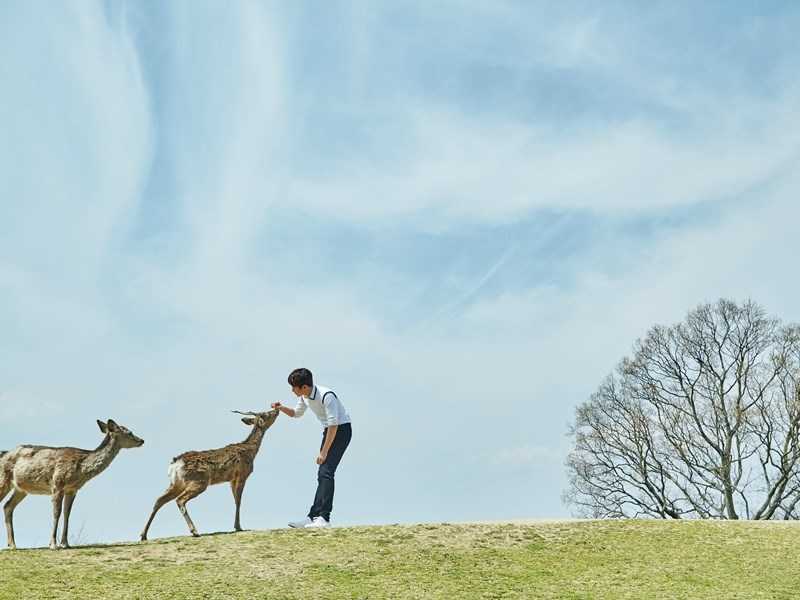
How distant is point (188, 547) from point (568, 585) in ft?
19.3

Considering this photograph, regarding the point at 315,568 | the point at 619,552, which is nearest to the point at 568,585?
the point at 619,552

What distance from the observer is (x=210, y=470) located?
15875 millimetres

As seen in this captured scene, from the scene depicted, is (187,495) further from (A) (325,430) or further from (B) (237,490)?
(A) (325,430)

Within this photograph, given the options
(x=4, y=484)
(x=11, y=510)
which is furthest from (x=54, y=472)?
(x=11, y=510)

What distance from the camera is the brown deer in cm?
1568

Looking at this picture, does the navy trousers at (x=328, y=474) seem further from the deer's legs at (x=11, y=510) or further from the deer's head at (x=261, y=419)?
the deer's legs at (x=11, y=510)

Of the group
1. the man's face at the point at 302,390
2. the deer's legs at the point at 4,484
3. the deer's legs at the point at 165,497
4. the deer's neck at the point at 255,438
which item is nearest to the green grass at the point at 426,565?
the deer's legs at the point at 165,497

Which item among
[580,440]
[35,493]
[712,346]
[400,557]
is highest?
[712,346]

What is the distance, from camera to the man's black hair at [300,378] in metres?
16.0

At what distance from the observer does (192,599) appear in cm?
A: 1266

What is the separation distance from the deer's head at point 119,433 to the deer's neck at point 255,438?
189 centimetres

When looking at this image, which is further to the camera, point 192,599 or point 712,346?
point 712,346

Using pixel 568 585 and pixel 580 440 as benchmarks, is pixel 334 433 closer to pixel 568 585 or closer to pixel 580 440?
pixel 568 585

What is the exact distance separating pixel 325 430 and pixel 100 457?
12.2 feet
